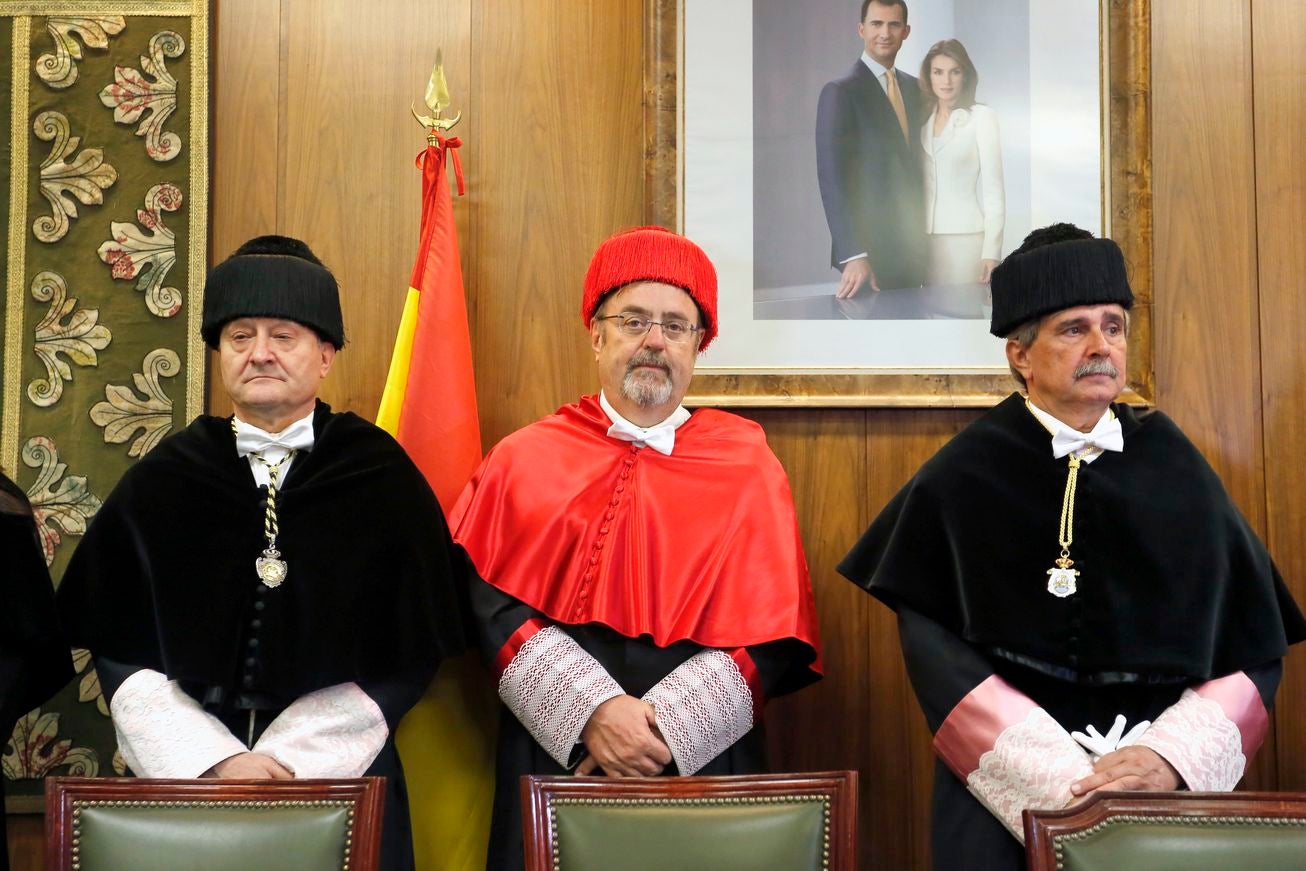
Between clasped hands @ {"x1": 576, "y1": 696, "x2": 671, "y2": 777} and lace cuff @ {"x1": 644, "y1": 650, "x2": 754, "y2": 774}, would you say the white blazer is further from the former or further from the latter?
clasped hands @ {"x1": 576, "y1": 696, "x2": 671, "y2": 777}

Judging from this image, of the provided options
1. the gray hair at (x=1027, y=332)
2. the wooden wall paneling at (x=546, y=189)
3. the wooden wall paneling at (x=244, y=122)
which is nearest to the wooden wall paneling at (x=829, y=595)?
the wooden wall paneling at (x=546, y=189)

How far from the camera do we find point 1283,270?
3297 mm

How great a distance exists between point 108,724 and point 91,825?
162cm

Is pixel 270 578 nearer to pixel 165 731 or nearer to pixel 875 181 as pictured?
pixel 165 731

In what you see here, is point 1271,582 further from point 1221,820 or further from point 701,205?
Answer: point 701,205

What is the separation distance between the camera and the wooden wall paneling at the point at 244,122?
3418 mm

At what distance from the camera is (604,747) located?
97.2 inches

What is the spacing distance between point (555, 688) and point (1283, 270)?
7.53 ft

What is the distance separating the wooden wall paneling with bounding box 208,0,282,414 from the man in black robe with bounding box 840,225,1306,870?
1969 mm

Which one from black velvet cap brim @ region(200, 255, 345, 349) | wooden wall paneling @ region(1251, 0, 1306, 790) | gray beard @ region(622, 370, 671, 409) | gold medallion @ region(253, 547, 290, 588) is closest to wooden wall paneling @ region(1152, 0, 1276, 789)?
wooden wall paneling @ region(1251, 0, 1306, 790)

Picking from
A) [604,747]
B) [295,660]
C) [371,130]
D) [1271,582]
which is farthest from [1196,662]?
[371,130]

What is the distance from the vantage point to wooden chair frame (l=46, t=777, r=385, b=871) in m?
1.75

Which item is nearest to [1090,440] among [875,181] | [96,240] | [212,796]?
[875,181]

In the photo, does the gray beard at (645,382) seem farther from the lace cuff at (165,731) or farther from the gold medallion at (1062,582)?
the lace cuff at (165,731)
